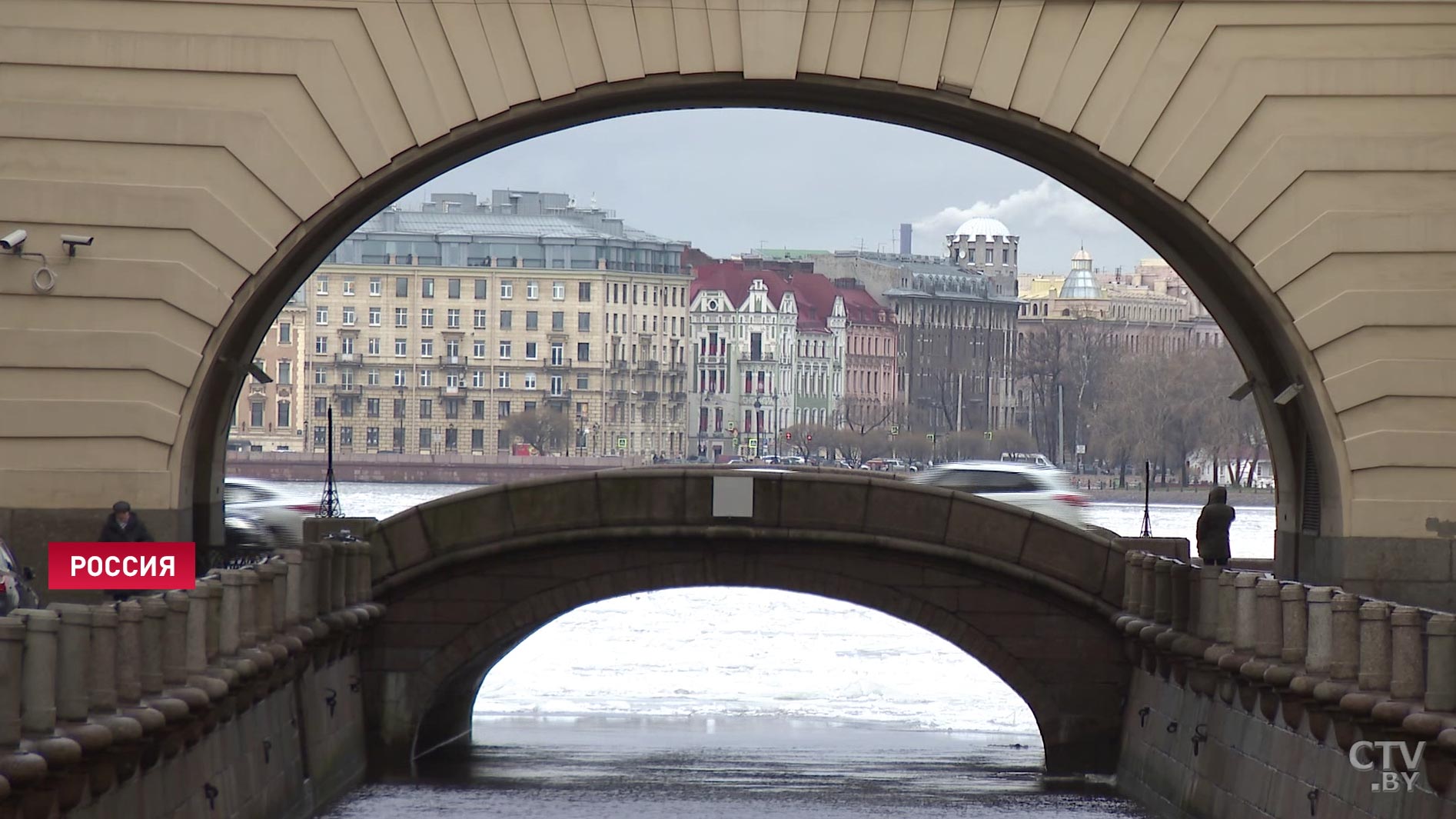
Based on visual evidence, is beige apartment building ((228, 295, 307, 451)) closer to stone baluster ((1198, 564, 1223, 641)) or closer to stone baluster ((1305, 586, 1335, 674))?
stone baluster ((1198, 564, 1223, 641))

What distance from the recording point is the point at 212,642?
44.2 feet

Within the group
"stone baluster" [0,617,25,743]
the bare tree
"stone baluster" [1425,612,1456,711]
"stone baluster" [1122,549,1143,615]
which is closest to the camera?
"stone baluster" [0,617,25,743]

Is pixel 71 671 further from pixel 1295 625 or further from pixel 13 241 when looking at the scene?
pixel 1295 625

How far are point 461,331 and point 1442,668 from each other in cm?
11253

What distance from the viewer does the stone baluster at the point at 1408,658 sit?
12.1m

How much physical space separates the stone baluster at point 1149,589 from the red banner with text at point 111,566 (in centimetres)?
670

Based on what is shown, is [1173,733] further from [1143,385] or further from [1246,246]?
[1143,385]

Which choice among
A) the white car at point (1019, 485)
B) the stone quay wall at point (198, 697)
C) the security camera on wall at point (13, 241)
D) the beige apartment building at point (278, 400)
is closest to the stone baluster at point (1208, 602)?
the stone quay wall at point (198, 697)

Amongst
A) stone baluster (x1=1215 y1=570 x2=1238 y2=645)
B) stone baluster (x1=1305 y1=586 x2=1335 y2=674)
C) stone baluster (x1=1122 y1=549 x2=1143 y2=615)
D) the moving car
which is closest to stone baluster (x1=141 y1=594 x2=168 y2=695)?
stone baluster (x1=1305 y1=586 x2=1335 y2=674)

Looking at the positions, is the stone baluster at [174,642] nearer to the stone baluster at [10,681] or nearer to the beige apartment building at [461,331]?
the stone baluster at [10,681]

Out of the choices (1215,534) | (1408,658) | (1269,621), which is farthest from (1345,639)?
(1215,534)

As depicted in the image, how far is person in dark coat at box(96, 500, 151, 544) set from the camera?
Answer: 623 inches

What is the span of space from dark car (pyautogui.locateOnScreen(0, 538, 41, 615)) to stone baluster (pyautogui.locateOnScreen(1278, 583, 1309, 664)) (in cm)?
676

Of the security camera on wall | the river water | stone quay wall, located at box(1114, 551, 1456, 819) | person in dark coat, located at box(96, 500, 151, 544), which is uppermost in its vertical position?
the security camera on wall
